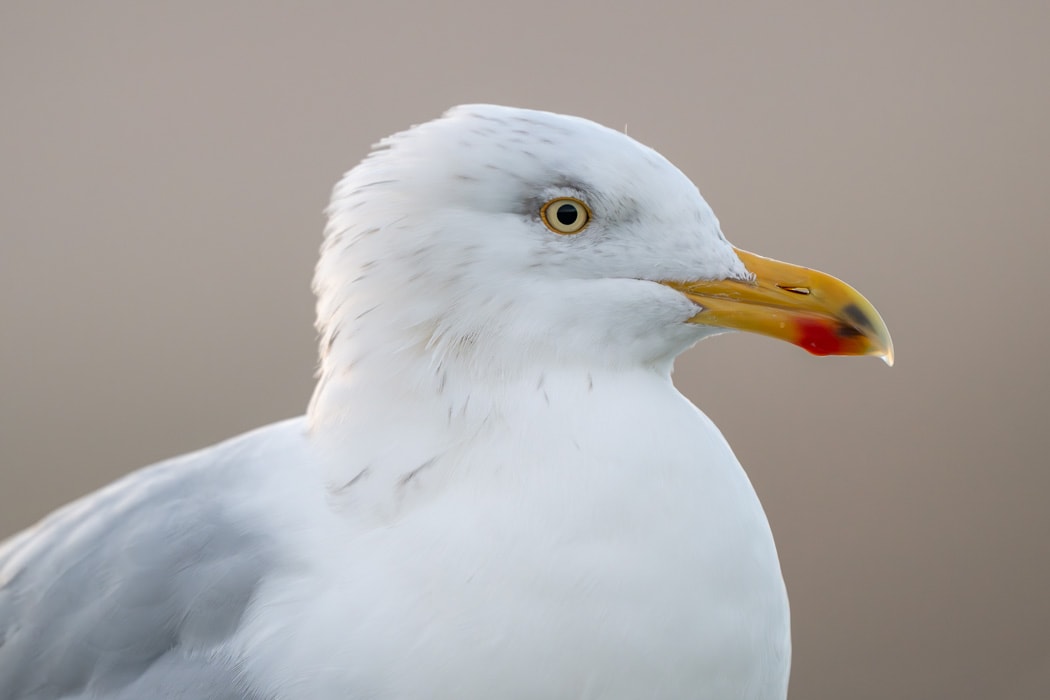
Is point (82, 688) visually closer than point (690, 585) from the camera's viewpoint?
No

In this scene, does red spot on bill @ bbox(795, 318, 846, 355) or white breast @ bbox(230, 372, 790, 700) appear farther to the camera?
red spot on bill @ bbox(795, 318, 846, 355)

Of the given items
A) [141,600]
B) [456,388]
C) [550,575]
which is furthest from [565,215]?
[141,600]

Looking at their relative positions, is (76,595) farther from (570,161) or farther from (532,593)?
(570,161)

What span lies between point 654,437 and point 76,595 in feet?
1.58

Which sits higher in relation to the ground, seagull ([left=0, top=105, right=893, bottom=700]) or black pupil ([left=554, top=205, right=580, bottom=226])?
black pupil ([left=554, top=205, right=580, bottom=226])

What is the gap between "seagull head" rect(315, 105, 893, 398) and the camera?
780 millimetres

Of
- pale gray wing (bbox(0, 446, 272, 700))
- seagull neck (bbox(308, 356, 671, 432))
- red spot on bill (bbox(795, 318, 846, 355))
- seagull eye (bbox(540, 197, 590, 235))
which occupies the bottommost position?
pale gray wing (bbox(0, 446, 272, 700))

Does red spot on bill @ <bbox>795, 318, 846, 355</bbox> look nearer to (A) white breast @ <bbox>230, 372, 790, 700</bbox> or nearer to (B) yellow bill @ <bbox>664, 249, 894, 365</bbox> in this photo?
(B) yellow bill @ <bbox>664, 249, 894, 365</bbox>

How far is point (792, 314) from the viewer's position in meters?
0.80

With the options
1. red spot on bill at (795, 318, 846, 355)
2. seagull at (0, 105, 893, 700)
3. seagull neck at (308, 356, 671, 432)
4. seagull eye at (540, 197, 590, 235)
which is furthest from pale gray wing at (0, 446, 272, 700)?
red spot on bill at (795, 318, 846, 355)

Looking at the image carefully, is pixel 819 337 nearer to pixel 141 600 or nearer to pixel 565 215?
pixel 565 215

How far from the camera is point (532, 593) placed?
709 millimetres

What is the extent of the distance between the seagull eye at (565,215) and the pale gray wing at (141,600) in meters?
0.32

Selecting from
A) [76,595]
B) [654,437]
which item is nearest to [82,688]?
[76,595]
